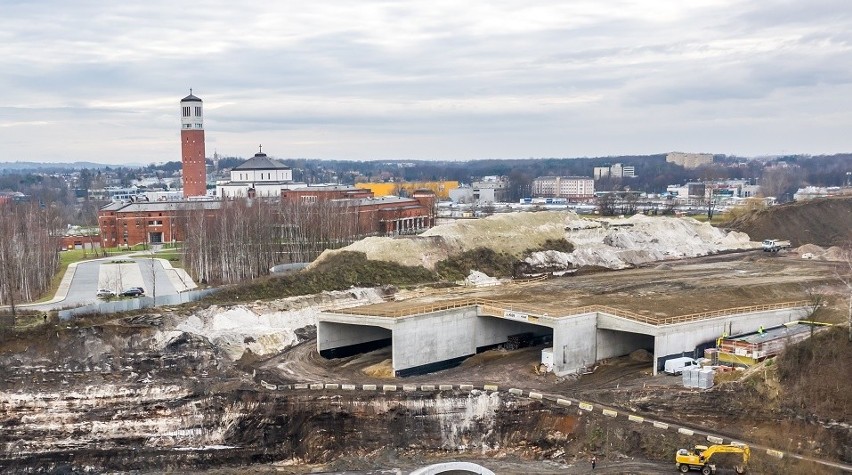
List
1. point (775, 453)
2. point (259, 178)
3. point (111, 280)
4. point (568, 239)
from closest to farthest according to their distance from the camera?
point (775, 453)
point (111, 280)
point (568, 239)
point (259, 178)

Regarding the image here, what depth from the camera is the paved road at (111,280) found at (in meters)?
45.2

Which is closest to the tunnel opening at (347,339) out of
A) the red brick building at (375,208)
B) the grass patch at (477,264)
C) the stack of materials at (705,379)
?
the stack of materials at (705,379)

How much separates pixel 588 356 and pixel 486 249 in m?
26.2

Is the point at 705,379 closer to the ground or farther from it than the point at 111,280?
closer to the ground

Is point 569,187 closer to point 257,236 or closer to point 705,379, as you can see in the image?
point 257,236

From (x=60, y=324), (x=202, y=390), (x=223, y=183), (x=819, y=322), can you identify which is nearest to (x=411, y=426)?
(x=202, y=390)

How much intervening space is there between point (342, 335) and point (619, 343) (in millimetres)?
14287

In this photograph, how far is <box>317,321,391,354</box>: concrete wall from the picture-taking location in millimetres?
39812

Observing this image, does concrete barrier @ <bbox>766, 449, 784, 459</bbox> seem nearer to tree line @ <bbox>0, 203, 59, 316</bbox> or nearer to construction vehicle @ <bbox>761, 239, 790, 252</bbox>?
tree line @ <bbox>0, 203, 59, 316</bbox>

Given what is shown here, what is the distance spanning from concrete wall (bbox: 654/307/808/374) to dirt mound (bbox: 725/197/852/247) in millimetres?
43904

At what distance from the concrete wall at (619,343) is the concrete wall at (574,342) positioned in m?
0.46

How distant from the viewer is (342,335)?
4062 cm

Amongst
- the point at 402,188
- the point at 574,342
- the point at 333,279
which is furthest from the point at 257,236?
the point at 402,188

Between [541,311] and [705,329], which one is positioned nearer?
[705,329]
